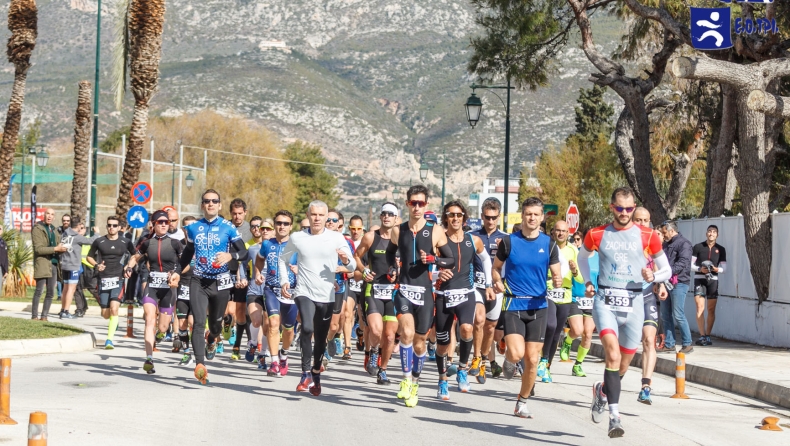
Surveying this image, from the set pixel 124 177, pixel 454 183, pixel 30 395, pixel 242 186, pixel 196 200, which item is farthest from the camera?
pixel 454 183

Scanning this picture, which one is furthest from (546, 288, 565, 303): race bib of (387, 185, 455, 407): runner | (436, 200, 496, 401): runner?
(387, 185, 455, 407): runner

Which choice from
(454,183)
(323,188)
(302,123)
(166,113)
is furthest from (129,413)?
(454,183)

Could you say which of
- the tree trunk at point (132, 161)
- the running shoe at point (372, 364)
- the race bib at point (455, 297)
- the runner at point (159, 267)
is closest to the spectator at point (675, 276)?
the running shoe at point (372, 364)

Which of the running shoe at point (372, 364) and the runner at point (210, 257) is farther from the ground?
the runner at point (210, 257)

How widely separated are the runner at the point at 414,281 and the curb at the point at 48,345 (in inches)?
267

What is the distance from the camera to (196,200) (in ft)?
217

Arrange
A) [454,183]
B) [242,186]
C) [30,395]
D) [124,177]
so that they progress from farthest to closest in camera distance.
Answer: [454,183], [242,186], [124,177], [30,395]

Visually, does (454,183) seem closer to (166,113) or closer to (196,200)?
(166,113)

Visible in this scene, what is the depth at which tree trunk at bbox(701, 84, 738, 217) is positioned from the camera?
2139cm

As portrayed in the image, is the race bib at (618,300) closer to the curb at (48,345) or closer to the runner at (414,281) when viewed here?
the runner at (414,281)

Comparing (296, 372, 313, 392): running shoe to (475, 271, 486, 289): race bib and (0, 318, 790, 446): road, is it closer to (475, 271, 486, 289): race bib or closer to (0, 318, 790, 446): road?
(0, 318, 790, 446): road

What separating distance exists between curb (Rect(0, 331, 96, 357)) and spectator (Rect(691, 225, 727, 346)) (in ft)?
32.3

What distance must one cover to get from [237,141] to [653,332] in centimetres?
8448

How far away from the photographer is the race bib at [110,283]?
709 inches
